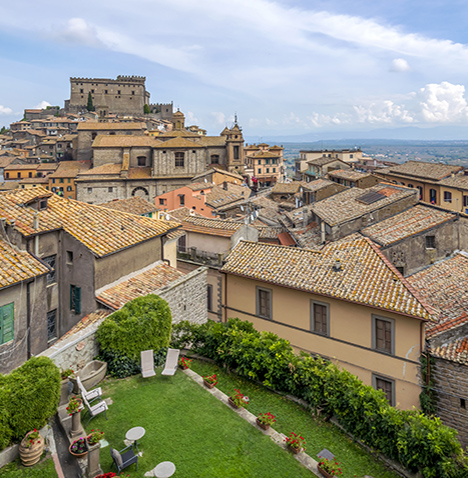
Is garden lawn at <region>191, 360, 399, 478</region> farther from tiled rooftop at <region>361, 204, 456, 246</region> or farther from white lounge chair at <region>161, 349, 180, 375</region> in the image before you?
tiled rooftop at <region>361, 204, 456, 246</region>

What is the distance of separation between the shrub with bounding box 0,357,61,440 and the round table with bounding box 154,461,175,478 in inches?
115

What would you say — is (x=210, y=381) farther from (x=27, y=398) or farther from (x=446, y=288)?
(x=446, y=288)

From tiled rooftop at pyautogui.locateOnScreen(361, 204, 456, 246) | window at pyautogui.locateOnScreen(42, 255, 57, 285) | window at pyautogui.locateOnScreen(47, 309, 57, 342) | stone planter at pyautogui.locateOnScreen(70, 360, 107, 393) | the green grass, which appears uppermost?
tiled rooftop at pyautogui.locateOnScreen(361, 204, 456, 246)

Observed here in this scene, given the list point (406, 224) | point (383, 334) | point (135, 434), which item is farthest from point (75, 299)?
point (406, 224)

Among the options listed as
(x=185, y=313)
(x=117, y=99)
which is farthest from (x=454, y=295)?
(x=117, y=99)

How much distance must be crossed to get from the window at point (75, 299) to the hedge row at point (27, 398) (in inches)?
232

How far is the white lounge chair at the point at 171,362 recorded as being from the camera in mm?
12247

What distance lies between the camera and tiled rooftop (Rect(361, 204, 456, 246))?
22078 mm

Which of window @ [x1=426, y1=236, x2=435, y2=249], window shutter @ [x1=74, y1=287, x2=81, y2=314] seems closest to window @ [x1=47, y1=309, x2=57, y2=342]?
window shutter @ [x1=74, y1=287, x2=81, y2=314]

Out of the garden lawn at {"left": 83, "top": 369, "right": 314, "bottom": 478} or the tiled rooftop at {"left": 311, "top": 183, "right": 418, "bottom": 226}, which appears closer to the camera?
the garden lawn at {"left": 83, "top": 369, "right": 314, "bottom": 478}

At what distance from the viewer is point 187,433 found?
9.99 m

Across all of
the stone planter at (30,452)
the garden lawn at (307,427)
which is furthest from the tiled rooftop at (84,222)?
the stone planter at (30,452)

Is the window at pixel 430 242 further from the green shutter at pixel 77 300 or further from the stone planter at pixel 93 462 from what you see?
the stone planter at pixel 93 462

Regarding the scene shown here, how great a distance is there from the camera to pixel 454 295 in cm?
1761
